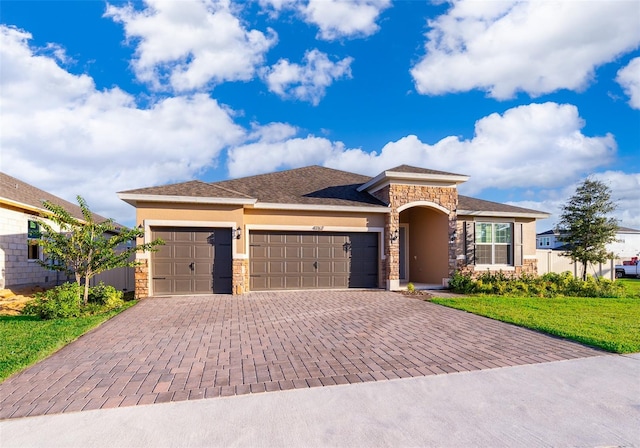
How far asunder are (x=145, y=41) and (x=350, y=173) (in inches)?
440

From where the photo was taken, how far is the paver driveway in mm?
3990

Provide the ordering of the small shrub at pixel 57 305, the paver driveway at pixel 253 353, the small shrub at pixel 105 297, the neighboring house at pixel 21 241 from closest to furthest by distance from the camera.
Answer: the paver driveway at pixel 253 353, the small shrub at pixel 57 305, the small shrub at pixel 105 297, the neighboring house at pixel 21 241

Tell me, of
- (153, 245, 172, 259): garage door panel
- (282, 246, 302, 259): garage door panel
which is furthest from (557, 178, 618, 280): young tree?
(153, 245, 172, 259): garage door panel

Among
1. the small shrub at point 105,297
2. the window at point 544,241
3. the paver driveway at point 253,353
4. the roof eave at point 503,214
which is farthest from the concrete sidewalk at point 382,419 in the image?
the window at point 544,241

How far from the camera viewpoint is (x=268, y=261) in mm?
13039

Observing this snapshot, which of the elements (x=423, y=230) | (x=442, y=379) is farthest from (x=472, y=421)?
(x=423, y=230)

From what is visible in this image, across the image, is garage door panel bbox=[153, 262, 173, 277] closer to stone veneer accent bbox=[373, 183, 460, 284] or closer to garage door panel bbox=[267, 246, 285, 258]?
garage door panel bbox=[267, 246, 285, 258]

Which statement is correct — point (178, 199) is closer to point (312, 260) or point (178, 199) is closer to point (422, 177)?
point (312, 260)

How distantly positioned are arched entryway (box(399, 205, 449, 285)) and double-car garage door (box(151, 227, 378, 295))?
110 inches

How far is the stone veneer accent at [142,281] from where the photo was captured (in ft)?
37.7

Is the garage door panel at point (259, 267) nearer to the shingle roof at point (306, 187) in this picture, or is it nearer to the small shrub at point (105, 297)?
the shingle roof at point (306, 187)

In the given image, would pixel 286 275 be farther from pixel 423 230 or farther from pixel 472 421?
pixel 472 421

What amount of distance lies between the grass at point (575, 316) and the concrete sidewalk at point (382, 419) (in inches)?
90.6

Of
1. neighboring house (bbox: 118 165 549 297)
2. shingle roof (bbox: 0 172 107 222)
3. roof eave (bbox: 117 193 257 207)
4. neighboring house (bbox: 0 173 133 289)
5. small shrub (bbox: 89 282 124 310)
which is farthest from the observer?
shingle roof (bbox: 0 172 107 222)
